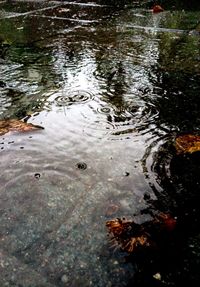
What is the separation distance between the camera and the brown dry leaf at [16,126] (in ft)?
6.25

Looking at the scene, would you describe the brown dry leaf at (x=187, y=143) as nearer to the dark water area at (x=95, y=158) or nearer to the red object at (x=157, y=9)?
the dark water area at (x=95, y=158)

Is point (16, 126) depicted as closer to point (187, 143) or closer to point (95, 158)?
point (95, 158)

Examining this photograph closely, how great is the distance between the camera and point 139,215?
1.32m

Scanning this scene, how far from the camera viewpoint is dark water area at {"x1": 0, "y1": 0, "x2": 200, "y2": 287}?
3.73 feet

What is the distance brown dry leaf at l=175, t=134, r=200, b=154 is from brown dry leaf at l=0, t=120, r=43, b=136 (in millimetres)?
829

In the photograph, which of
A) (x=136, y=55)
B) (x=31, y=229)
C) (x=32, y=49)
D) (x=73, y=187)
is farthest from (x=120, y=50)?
(x=31, y=229)

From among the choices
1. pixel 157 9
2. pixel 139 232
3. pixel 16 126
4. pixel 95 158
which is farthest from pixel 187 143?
pixel 157 9

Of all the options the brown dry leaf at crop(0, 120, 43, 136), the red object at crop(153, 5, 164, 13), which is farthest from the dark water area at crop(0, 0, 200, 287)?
the red object at crop(153, 5, 164, 13)

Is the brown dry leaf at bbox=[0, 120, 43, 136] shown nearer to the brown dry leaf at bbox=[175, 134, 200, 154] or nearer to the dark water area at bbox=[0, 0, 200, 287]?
the dark water area at bbox=[0, 0, 200, 287]

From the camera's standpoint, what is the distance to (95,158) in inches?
64.7

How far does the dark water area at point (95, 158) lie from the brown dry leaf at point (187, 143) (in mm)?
33

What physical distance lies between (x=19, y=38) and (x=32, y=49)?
54 cm

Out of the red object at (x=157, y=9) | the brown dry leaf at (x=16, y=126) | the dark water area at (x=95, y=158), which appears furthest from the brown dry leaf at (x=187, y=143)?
the red object at (x=157, y=9)

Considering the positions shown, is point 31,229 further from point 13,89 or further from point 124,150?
point 13,89
